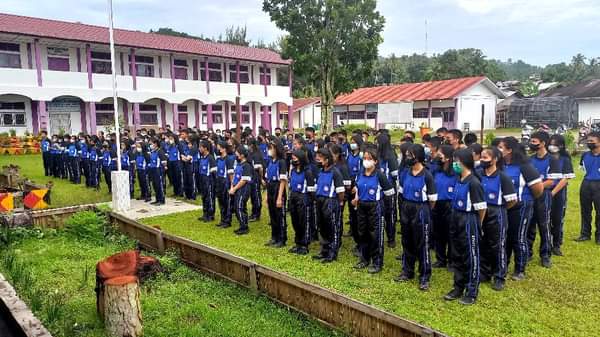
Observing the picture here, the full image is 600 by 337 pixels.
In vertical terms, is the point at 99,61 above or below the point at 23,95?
above

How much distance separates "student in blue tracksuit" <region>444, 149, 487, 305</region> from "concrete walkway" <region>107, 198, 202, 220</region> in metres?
6.60

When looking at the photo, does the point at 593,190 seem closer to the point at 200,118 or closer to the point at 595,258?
the point at 595,258

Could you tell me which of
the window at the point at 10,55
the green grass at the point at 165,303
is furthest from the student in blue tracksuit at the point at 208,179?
the window at the point at 10,55

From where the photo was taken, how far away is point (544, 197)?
6.37 metres

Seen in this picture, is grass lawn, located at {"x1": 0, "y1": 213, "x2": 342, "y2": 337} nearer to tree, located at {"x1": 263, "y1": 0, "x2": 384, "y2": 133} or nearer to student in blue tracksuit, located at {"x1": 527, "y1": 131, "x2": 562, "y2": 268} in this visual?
student in blue tracksuit, located at {"x1": 527, "y1": 131, "x2": 562, "y2": 268}

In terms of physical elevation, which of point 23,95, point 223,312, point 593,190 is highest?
point 23,95

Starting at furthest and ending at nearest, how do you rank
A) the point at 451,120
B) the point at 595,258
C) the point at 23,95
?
1. the point at 451,120
2. the point at 23,95
3. the point at 595,258

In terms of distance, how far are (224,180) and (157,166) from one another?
9.17 feet

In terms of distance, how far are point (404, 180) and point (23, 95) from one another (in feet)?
71.8

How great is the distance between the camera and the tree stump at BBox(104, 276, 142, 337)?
459 cm

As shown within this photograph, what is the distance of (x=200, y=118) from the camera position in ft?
100

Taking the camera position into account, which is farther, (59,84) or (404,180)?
(59,84)

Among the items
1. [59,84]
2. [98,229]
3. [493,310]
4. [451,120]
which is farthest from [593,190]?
[451,120]

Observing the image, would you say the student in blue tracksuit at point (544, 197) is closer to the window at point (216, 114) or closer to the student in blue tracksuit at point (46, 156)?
the student in blue tracksuit at point (46, 156)
